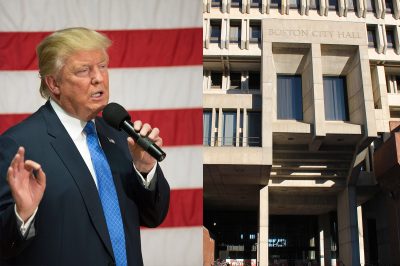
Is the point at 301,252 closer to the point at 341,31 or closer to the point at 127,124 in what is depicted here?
the point at 341,31

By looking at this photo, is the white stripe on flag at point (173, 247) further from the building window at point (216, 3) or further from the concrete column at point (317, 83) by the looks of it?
the building window at point (216, 3)

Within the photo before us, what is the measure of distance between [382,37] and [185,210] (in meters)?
37.8

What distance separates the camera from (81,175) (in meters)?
1.86

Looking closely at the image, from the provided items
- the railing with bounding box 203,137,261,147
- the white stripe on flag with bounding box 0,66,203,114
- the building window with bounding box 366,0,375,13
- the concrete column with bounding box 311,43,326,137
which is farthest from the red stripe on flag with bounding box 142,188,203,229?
the building window with bounding box 366,0,375,13

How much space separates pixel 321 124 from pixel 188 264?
2967 centimetres

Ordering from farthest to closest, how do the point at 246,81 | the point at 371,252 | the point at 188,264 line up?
the point at 371,252
the point at 246,81
the point at 188,264

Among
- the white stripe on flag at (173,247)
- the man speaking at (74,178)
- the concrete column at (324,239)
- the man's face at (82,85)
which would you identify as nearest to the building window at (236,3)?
the concrete column at (324,239)

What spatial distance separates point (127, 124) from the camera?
1.94 metres

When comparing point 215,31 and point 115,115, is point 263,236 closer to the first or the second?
point 215,31

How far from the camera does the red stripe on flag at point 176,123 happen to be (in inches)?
118

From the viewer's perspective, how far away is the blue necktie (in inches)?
75.7

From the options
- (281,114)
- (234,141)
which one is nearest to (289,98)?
(281,114)

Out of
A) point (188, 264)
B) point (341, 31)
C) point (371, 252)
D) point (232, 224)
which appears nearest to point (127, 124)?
point (188, 264)

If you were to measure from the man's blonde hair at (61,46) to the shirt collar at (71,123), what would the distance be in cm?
19
